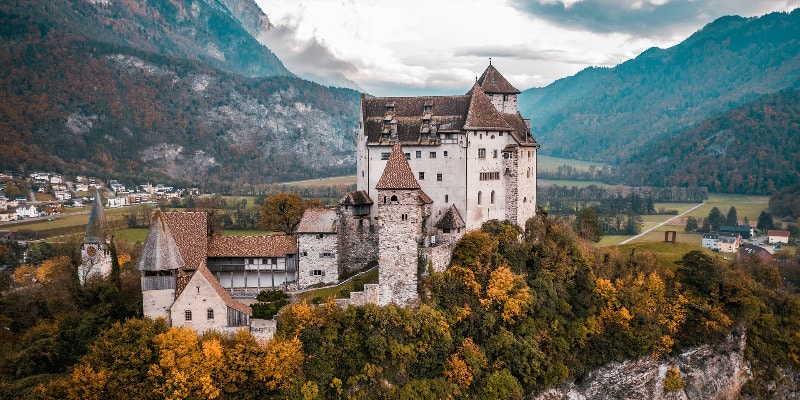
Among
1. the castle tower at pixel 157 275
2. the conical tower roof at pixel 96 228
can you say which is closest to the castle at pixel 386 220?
the castle tower at pixel 157 275

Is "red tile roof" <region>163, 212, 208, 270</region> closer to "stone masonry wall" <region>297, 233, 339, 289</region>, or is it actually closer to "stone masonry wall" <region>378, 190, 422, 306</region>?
"stone masonry wall" <region>297, 233, 339, 289</region>

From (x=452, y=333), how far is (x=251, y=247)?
776 inches

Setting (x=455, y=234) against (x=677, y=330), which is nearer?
(x=455, y=234)

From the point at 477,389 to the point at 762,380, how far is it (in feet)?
124

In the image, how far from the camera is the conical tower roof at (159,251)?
136ft

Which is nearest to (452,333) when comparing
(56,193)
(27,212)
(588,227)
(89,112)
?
(588,227)

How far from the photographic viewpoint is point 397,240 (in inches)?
1783

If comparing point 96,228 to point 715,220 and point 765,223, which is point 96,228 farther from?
point 765,223

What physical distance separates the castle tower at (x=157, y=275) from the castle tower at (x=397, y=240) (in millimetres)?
15998

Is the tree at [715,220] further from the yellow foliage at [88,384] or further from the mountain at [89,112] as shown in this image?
the mountain at [89,112]

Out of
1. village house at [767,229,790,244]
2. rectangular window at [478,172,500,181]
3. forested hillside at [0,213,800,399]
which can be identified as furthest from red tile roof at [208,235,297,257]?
village house at [767,229,790,244]

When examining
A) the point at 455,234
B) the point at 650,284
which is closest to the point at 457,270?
the point at 455,234

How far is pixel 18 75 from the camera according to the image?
5733 inches

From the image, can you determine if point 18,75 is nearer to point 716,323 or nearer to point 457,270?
point 457,270
